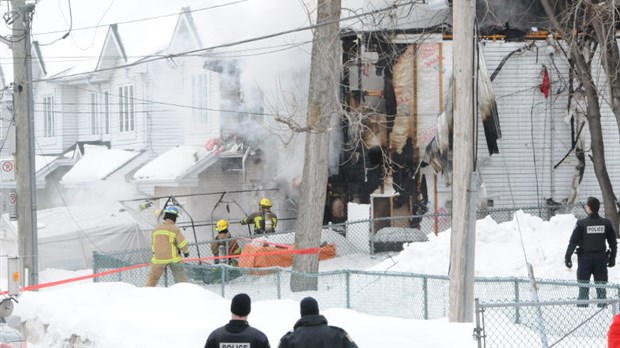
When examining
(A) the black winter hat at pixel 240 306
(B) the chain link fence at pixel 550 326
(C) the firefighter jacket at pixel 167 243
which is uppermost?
(A) the black winter hat at pixel 240 306

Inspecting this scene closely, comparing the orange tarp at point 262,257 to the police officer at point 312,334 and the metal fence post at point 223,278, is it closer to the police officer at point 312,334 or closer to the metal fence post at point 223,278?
the metal fence post at point 223,278

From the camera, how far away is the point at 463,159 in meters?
13.0

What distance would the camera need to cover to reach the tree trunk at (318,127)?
67.3 ft

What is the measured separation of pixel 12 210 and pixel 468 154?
35.7 ft

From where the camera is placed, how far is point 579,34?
22359 mm

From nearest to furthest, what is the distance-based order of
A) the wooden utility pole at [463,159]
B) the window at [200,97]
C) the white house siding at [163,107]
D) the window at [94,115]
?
1. the wooden utility pole at [463,159]
2. the window at [200,97]
3. the white house siding at [163,107]
4. the window at [94,115]

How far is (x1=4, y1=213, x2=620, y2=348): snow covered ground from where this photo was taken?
11.9 m

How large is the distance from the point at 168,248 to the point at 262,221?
8.31 meters

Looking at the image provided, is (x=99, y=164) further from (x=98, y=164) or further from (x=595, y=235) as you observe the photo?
(x=595, y=235)

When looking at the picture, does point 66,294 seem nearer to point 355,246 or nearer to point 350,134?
point 355,246

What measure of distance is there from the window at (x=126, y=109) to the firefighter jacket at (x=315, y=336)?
1156 inches

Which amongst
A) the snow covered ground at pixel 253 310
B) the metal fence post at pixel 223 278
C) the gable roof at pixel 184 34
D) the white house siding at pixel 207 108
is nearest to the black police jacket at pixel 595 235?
the snow covered ground at pixel 253 310

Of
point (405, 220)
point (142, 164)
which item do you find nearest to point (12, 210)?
point (405, 220)

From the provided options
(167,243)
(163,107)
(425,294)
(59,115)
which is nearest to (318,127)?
(167,243)
